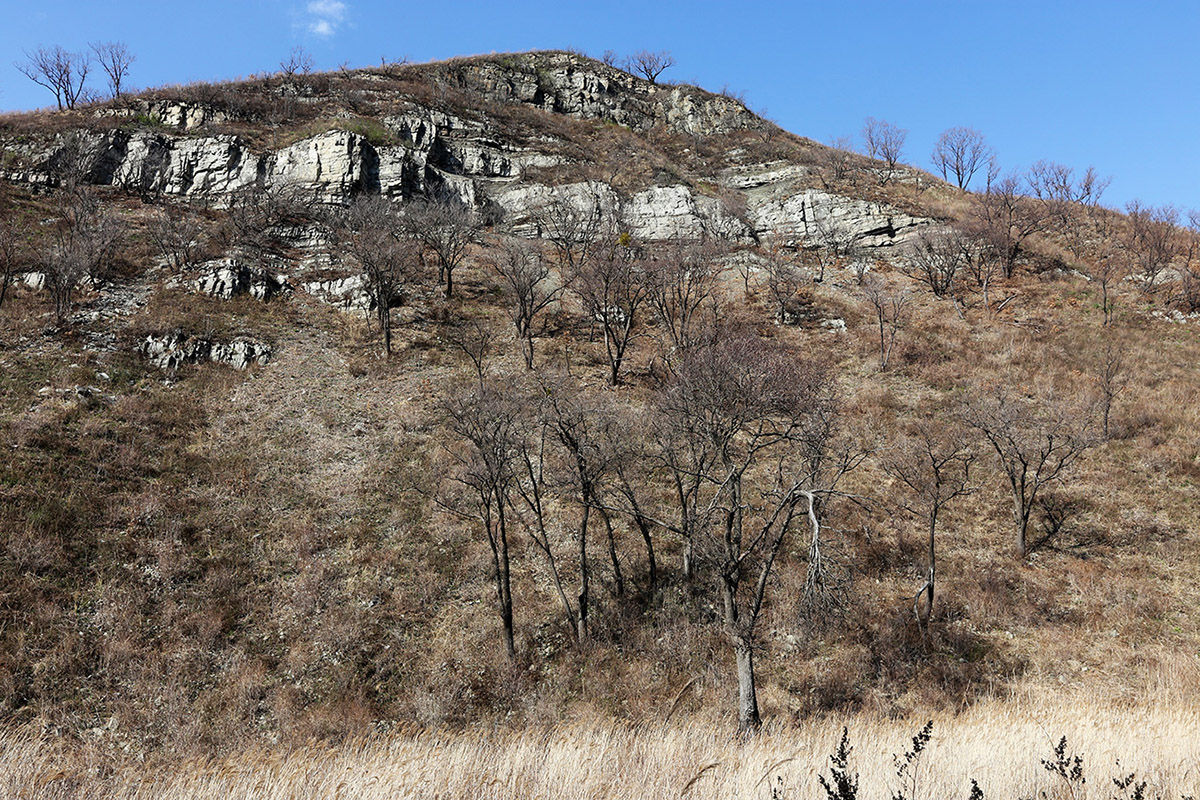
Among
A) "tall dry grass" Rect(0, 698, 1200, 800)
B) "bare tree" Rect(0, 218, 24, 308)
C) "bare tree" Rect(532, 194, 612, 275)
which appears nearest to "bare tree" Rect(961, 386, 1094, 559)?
"tall dry grass" Rect(0, 698, 1200, 800)

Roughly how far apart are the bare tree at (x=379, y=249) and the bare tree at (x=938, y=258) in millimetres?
42785

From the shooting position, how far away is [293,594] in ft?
58.2

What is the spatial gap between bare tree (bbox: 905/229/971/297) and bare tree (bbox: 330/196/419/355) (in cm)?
4279

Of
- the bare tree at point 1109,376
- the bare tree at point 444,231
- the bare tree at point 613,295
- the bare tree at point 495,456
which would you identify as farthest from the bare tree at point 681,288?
the bare tree at point 1109,376

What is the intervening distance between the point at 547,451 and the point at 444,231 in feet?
86.9

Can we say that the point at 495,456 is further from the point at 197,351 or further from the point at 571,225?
the point at 571,225

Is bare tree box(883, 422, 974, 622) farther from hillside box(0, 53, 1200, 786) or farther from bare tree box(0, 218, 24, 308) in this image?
bare tree box(0, 218, 24, 308)

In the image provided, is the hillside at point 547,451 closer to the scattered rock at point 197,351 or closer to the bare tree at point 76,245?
the scattered rock at point 197,351

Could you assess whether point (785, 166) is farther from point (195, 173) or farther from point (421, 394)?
point (195, 173)

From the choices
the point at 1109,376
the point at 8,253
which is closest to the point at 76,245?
the point at 8,253

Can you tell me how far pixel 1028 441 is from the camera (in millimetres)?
24203

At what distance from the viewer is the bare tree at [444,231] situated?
42.5 meters

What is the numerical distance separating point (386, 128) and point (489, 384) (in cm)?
4369

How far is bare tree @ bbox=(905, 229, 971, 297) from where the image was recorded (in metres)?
44.6
